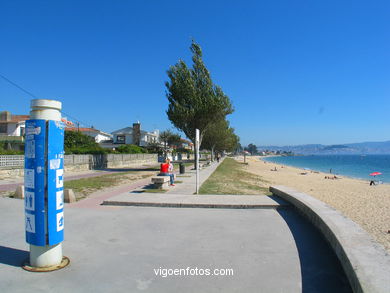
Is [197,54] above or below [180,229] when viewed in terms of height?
above

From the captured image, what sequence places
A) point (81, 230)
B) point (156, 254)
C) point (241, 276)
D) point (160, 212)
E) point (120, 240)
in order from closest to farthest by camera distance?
point (241, 276)
point (156, 254)
point (120, 240)
point (81, 230)
point (160, 212)

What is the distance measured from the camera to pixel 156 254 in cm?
471

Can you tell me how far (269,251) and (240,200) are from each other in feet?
13.9

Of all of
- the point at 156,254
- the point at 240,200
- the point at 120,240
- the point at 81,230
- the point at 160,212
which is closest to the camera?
the point at 156,254

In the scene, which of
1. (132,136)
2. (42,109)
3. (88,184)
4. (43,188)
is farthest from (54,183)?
(132,136)

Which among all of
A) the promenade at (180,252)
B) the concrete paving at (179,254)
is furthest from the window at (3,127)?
the concrete paving at (179,254)

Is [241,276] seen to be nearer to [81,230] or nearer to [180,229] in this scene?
[180,229]

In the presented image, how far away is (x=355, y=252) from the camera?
388 cm

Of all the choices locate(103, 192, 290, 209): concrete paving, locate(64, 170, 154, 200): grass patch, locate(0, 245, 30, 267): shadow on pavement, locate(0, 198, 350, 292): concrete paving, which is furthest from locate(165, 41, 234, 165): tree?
locate(0, 245, 30, 267): shadow on pavement

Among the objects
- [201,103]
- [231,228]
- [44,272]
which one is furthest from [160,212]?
[201,103]

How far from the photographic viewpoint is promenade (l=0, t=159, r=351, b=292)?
3.69 metres

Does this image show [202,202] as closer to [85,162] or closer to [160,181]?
[160,181]

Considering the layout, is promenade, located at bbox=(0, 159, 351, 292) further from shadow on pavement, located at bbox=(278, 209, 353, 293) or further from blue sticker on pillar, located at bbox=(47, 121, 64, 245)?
blue sticker on pillar, located at bbox=(47, 121, 64, 245)

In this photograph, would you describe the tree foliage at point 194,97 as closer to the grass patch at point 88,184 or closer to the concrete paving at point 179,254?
the grass patch at point 88,184
